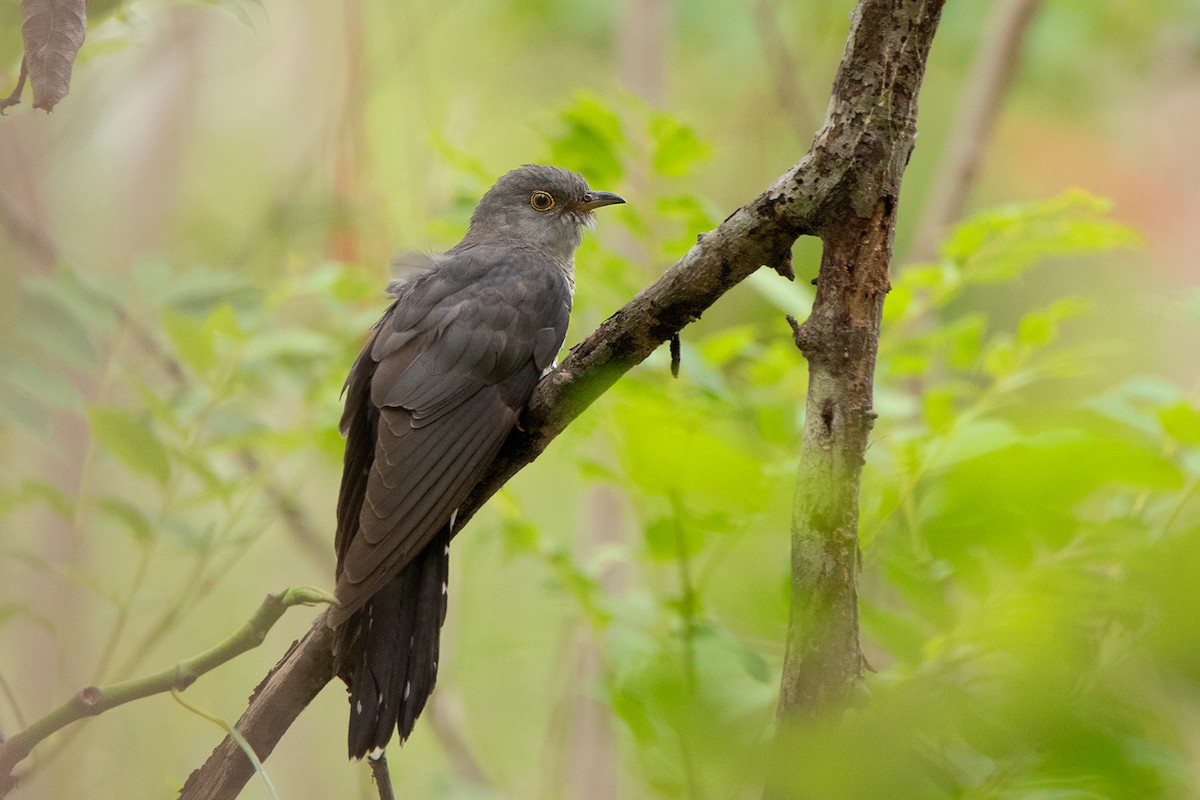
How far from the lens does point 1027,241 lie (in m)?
2.69

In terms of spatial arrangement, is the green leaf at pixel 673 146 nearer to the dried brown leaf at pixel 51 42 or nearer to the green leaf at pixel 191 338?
the green leaf at pixel 191 338

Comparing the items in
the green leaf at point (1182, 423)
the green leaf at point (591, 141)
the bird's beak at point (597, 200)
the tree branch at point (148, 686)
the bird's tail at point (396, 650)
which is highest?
the bird's beak at point (597, 200)

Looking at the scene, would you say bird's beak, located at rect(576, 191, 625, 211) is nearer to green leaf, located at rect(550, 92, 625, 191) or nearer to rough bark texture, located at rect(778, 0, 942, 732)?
green leaf, located at rect(550, 92, 625, 191)

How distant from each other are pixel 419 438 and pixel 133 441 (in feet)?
2.35

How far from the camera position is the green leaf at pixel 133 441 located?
254 centimetres

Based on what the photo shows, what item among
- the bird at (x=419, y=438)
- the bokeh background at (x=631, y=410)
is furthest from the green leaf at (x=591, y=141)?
the bird at (x=419, y=438)

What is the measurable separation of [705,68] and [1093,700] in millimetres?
6746

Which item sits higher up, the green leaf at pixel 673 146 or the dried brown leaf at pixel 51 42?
the green leaf at pixel 673 146

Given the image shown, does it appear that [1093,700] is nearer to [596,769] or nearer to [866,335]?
[866,335]

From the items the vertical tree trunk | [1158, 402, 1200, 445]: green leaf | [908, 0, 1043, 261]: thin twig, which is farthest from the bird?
[908, 0, 1043, 261]: thin twig

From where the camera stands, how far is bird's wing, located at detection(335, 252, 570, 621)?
2.43 meters

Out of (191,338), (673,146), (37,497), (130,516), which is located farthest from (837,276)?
(37,497)

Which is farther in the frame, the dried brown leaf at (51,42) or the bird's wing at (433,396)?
the bird's wing at (433,396)

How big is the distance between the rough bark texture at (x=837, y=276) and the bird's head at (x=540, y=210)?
6.72ft
